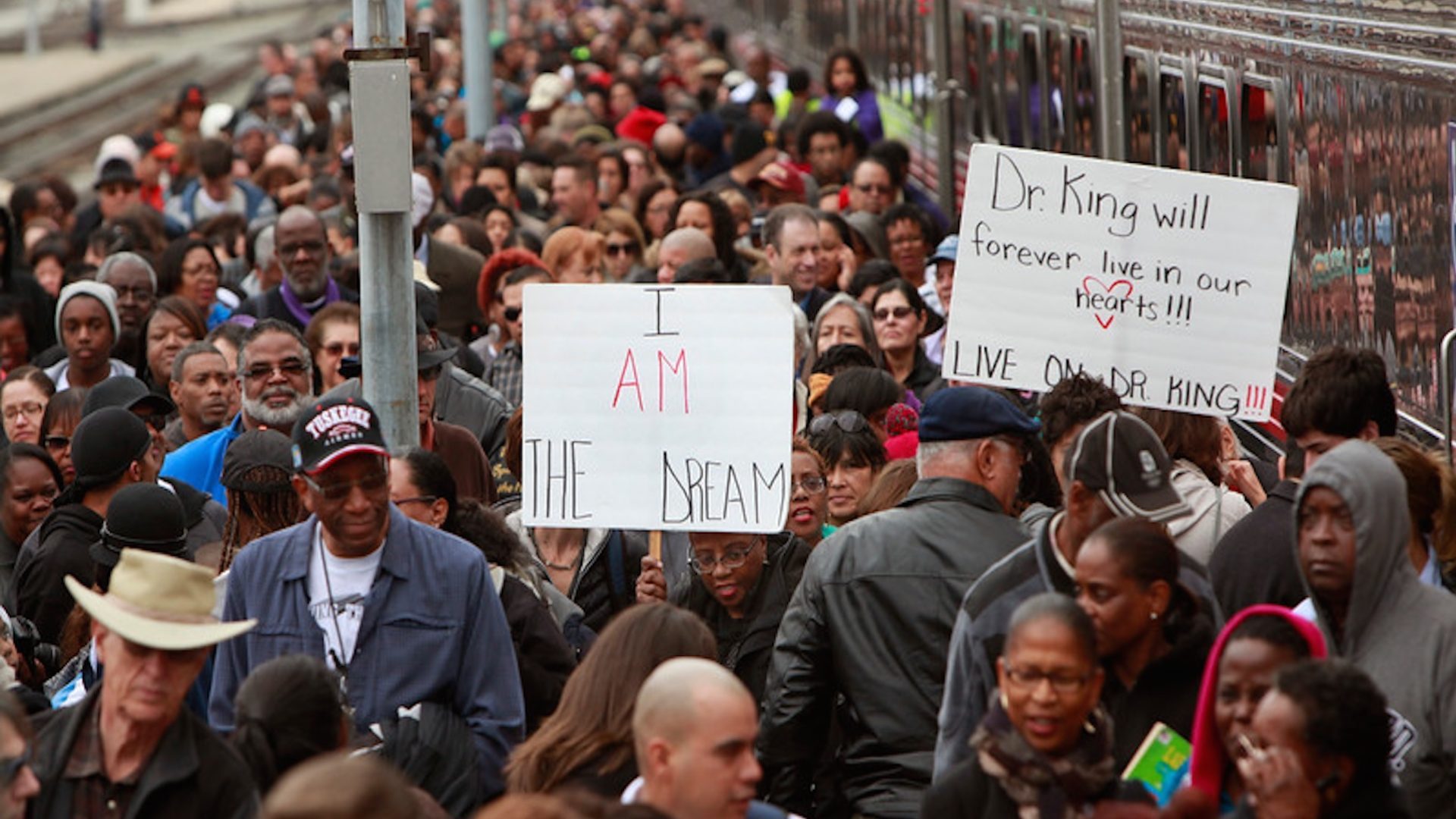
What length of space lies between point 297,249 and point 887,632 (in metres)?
6.27

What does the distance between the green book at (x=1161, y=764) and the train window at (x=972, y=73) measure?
41.5 ft

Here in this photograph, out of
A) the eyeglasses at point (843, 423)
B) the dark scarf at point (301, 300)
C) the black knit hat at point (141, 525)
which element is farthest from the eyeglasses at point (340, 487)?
the dark scarf at point (301, 300)

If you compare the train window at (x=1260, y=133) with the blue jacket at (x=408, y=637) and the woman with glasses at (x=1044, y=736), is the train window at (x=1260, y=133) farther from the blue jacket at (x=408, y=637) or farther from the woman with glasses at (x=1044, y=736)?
the woman with glasses at (x=1044, y=736)

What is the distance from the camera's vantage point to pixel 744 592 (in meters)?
6.61

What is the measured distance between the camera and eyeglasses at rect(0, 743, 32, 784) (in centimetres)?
444

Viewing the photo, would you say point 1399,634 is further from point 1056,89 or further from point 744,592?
point 1056,89

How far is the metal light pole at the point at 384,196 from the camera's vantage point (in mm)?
6926

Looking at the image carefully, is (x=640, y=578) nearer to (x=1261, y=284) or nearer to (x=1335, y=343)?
(x=1261, y=284)

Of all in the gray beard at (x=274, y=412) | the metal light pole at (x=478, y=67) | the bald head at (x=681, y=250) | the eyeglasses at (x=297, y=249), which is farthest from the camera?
the metal light pole at (x=478, y=67)

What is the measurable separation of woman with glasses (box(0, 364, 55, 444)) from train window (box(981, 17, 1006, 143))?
7904 millimetres

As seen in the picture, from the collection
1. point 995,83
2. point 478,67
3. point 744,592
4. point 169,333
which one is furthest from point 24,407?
point 478,67

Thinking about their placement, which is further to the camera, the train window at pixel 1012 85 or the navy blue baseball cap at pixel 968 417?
the train window at pixel 1012 85

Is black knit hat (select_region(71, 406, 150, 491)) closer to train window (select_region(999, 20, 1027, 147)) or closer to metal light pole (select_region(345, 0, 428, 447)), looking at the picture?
metal light pole (select_region(345, 0, 428, 447))

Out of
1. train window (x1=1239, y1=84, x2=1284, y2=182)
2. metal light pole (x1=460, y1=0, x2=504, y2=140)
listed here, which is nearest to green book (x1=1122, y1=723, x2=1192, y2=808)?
train window (x1=1239, y1=84, x2=1284, y2=182)
